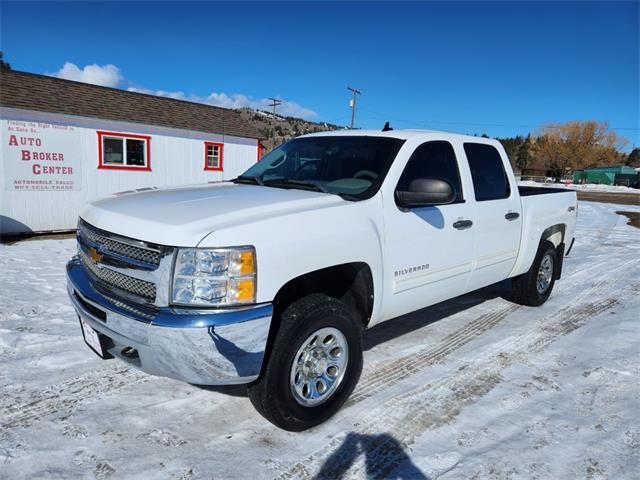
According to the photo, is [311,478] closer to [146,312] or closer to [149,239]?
[146,312]

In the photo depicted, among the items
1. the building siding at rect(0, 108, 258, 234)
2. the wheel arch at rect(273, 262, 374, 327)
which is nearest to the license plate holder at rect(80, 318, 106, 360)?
the wheel arch at rect(273, 262, 374, 327)

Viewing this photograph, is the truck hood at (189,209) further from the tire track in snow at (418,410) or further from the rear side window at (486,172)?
the rear side window at (486,172)

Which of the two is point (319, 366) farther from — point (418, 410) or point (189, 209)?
point (189, 209)

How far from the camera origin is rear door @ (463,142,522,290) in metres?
4.21

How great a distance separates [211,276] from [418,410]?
181cm

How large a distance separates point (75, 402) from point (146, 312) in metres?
1.21

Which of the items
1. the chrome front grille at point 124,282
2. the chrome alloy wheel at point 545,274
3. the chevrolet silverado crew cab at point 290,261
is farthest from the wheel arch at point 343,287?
the chrome alloy wheel at point 545,274

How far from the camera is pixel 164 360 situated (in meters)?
2.43

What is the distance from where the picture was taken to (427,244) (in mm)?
3551

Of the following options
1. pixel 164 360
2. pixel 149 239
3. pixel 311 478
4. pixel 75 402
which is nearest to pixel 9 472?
pixel 75 402

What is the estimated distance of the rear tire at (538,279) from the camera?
17.9 ft

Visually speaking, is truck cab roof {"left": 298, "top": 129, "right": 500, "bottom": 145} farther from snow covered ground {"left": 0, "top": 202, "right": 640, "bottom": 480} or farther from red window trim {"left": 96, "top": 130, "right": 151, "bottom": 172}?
red window trim {"left": 96, "top": 130, "right": 151, "bottom": 172}

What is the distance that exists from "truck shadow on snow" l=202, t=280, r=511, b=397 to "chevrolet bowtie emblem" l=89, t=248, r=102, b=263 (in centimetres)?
124

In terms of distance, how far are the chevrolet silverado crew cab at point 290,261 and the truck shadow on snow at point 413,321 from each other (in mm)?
756
